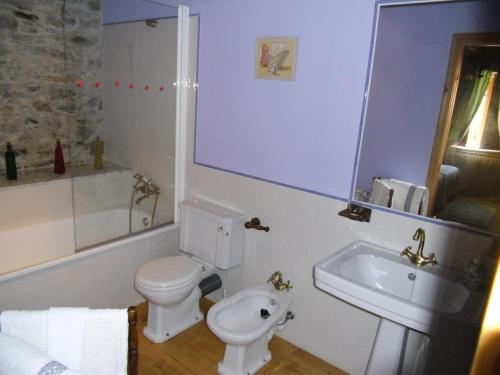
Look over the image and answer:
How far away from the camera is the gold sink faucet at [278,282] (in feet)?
7.72

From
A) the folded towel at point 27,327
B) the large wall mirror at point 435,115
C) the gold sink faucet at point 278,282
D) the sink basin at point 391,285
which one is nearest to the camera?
the folded towel at point 27,327

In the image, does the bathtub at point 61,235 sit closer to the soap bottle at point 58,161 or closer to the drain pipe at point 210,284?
the soap bottle at point 58,161

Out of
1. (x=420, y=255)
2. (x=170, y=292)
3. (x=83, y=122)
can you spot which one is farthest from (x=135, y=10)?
(x=420, y=255)

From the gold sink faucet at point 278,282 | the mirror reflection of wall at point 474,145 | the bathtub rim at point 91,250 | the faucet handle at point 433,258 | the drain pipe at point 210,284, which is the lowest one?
the drain pipe at point 210,284

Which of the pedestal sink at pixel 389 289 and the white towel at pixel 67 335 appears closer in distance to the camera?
the white towel at pixel 67 335

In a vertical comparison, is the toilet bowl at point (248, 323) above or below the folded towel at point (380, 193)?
below

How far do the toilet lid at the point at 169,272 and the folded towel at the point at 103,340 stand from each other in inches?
38.5

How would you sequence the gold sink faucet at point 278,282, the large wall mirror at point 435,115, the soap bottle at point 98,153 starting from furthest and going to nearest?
the soap bottle at point 98,153
the gold sink faucet at point 278,282
the large wall mirror at point 435,115

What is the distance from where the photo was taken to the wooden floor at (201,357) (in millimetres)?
2176

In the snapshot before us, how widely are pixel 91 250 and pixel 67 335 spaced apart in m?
1.26

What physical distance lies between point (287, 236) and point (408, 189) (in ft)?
2.55

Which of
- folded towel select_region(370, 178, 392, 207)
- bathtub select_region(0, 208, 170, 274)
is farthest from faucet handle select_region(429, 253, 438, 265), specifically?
bathtub select_region(0, 208, 170, 274)

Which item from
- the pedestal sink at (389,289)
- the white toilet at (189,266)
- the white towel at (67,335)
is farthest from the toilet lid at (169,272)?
the white towel at (67,335)

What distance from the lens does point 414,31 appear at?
1738 mm
